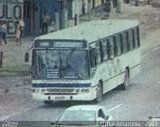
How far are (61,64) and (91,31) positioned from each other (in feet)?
8.37

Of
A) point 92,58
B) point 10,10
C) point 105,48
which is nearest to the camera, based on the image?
point 92,58

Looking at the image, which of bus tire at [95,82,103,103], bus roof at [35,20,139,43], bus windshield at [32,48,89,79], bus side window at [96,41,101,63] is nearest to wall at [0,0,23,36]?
bus roof at [35,20,139,43]

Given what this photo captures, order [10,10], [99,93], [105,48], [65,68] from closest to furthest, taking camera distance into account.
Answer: [65,68]
[99,93]
[105,48]
[10,10]

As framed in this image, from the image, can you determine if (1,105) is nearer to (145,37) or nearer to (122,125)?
(122,125)

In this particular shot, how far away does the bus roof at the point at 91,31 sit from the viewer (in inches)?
1123

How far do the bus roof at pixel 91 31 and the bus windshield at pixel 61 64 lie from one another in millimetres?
510

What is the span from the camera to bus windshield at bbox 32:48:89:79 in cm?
2811

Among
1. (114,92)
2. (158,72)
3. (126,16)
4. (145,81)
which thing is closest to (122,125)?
(114,92)

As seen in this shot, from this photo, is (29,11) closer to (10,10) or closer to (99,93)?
(10,10)

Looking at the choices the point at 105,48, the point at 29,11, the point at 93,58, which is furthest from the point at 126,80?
the point at 29,11

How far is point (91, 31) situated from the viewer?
3009cm

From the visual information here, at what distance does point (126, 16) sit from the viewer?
65062mm

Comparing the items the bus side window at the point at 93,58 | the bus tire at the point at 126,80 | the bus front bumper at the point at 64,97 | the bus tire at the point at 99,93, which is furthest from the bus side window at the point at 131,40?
the bus front bumper at the point at 64,97

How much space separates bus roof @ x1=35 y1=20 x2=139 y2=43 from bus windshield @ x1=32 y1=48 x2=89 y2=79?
20.1 inches
